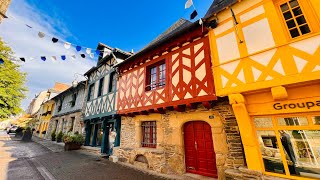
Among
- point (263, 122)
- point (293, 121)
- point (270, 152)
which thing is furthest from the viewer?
point (263, 122)

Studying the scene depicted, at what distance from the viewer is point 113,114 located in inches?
323

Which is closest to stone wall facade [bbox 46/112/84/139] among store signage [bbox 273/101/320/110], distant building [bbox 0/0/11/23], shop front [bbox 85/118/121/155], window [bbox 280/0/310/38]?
shop front [bbox 85/118/121/155]

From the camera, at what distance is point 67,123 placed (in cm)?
1366

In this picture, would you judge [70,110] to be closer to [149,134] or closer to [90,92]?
[90,92]

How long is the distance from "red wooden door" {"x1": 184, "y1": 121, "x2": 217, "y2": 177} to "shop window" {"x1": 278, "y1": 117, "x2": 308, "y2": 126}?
198 cm

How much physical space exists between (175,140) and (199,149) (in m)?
0.91

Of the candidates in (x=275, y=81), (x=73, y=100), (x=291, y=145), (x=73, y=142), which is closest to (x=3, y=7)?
(x=275, y=81)

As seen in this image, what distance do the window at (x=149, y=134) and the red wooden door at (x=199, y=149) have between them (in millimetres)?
1637

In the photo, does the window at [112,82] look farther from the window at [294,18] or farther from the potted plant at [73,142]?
the window at [294,18]

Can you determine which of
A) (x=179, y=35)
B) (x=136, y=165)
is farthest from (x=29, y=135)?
(x=179, y=35)

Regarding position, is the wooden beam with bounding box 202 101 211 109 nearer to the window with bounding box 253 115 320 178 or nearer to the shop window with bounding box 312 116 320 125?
the window with bounding box 253 115 320 178

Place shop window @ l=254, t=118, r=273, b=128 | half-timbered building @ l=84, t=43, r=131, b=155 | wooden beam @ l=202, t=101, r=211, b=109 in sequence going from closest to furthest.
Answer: shop window @ l=254, t=118, r=273, b=128
wooden beam @ l=202, t=101, r=211, b=109
half-timbered building @ l=84, t=43, r=131, b=155

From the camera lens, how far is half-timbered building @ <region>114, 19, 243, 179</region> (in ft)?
15.3

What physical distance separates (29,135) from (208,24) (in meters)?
21.8
